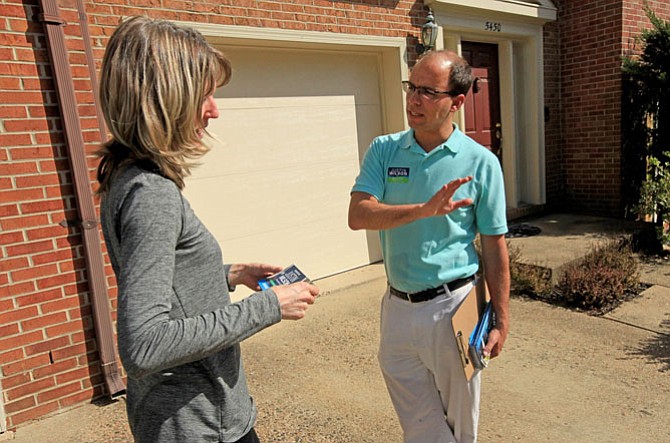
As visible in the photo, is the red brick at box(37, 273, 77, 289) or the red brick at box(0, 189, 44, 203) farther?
the red brick at box(37, 273, 77, 289)

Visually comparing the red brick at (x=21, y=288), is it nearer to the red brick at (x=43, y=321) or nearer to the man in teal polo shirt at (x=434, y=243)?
the red brick at (x=43, y=321)

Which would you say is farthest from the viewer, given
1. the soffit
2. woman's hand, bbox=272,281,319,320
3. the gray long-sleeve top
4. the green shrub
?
the soffit

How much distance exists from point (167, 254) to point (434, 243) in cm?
124

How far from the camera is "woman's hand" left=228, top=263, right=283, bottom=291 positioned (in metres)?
1.66

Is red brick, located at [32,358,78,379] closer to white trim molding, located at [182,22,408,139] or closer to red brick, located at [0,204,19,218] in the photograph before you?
red brick, located at [0,204,19,218]

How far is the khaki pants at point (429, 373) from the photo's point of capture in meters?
2.09

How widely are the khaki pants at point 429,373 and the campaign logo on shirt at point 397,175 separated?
51cm

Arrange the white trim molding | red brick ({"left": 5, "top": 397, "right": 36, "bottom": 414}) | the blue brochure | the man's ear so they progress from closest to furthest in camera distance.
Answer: the blue brochure
the man's ear
red brick ({"left": 5, "top": 397, "right": 36, "bottom": 414})
the white trim molding

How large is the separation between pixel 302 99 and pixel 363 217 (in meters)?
3.28

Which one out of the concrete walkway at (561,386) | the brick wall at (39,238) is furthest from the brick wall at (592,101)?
the brick wall at (39,238)

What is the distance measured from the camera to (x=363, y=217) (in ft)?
6.88

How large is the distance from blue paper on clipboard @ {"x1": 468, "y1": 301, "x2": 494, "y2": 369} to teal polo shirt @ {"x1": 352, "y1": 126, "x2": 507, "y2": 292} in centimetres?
21

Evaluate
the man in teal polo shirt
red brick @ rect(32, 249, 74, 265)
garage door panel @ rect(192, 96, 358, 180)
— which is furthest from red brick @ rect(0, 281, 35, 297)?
the man in teal polo shirt

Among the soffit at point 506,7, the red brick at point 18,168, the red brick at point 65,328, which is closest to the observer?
the red brick at point 18,168
